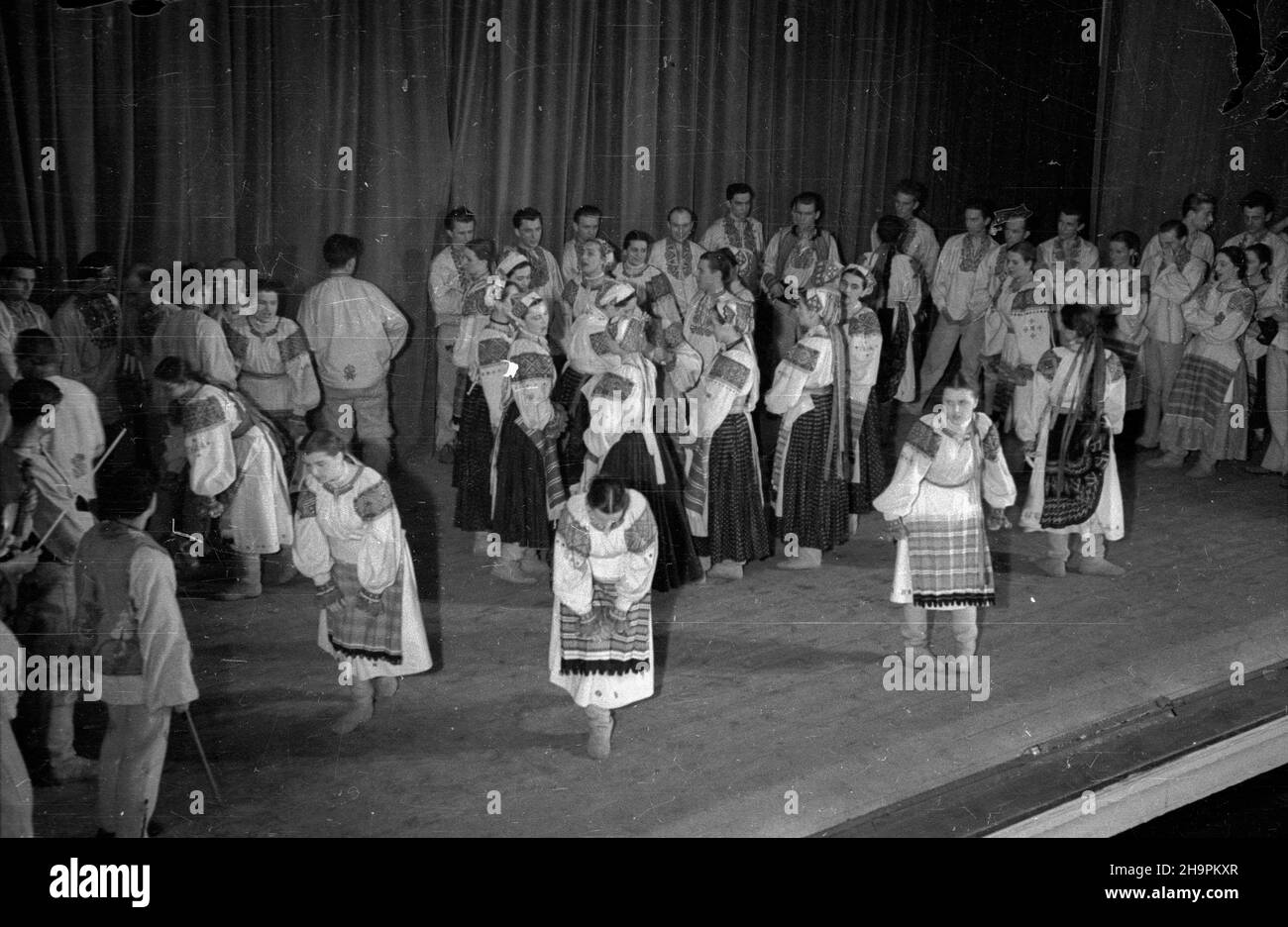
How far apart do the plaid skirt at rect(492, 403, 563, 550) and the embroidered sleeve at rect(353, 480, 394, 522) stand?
4.84 feet

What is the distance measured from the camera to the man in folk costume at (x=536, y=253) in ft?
25.4

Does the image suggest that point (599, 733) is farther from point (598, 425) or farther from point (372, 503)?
point (598, 425)

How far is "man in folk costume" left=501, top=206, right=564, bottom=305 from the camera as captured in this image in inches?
305

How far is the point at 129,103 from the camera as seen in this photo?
21.9 ft

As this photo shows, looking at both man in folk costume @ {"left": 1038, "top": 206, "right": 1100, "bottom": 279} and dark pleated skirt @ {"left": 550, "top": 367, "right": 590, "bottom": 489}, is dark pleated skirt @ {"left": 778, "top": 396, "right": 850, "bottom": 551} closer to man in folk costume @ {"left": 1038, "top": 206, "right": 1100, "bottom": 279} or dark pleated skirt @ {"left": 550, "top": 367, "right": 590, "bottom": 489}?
dark pleated skirt @ {"left": 550, "top": 367, "right": 590, "bottom": 489}

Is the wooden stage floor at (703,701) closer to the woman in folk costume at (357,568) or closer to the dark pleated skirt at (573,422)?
the woman in folk costume at (357,568)

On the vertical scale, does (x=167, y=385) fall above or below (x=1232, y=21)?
below

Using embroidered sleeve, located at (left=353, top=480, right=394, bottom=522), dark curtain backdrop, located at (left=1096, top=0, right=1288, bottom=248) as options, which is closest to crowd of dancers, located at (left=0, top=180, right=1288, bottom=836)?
embroidered sleeve, located at (left=353, top=480, right=394, bottom=522)

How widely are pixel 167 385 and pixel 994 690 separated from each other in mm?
3511

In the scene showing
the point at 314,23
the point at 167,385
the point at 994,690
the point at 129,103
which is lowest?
the point at 994,690

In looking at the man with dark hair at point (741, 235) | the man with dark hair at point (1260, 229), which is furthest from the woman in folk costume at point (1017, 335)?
the man with dark hair at point (741, 235)

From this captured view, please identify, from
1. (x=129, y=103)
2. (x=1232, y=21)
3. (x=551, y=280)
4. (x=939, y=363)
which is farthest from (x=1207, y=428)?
(x=129, y=103)

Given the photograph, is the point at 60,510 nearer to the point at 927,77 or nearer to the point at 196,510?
the point at 196,510

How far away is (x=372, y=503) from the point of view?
4.83m
